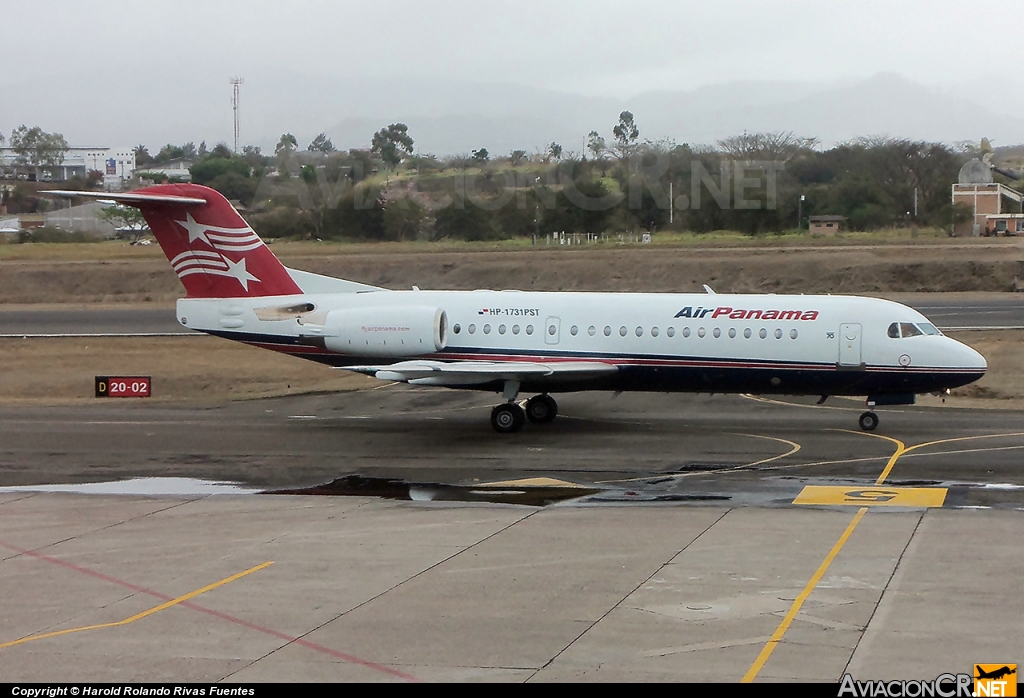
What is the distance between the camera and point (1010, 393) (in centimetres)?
3112

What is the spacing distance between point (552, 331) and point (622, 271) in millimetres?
34914

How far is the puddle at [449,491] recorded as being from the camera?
1927 cm

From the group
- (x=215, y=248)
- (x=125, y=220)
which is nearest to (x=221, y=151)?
(x=125, y=220)

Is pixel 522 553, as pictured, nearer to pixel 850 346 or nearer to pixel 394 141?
pixel 850 346

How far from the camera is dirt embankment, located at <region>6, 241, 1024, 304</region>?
58.9 meters

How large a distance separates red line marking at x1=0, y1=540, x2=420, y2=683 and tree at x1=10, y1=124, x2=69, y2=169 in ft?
331

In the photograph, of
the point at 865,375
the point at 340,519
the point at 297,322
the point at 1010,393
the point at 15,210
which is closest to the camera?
the point at 340,519

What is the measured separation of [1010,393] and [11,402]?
92.3 ft

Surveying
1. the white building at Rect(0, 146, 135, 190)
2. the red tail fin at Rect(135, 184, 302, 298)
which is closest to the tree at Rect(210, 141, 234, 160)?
the white building at Rect(0, 146, 135, 190)

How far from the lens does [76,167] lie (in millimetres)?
115312

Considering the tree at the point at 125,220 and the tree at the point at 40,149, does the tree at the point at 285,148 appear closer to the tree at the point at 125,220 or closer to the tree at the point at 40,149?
the tree at the point at 125,220

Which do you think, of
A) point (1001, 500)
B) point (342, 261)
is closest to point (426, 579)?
point (1001, 500)

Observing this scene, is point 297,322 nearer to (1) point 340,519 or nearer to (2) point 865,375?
(1) point 340,519

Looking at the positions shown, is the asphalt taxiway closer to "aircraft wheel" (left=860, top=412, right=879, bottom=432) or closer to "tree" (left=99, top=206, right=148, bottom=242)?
"aircraft wheel" (left=860, top=412, right=879, bottom=432)
